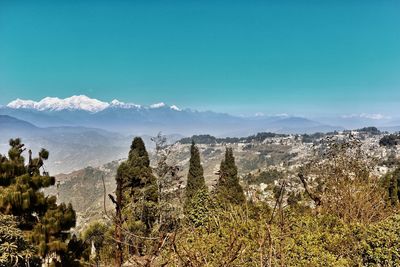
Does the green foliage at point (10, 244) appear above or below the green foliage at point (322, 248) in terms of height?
below

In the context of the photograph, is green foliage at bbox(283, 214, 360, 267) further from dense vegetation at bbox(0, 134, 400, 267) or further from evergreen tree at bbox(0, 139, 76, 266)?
evergreen tree at bbox(0, 139, 76, 266)

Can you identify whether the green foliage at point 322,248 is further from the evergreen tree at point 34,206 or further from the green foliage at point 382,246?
the evergreen tree at point 34,206

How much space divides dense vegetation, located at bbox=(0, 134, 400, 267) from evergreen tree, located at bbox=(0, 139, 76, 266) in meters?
0.03

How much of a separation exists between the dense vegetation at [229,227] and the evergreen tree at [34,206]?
25mm

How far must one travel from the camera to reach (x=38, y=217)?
33.8 ft

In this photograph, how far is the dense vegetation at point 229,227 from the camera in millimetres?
3021

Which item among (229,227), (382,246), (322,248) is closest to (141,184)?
(229,227)

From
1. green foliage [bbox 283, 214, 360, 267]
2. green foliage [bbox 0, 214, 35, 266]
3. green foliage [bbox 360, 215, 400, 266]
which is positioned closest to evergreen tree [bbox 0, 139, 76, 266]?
green foliage [bbox 0, 214, 35, 266]

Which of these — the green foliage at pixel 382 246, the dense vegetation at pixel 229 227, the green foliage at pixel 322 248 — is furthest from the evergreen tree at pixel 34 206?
the green foliage at pixel 382 246

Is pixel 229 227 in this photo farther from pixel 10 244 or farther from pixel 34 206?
pixel 34 206

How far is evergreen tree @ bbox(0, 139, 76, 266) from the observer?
9.75 m

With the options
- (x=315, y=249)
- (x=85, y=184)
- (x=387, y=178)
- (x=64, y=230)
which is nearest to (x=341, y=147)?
(x=315, y=249)

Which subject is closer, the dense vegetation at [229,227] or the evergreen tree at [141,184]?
the dense vegetation at [229,227]

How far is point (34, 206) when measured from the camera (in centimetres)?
1015
